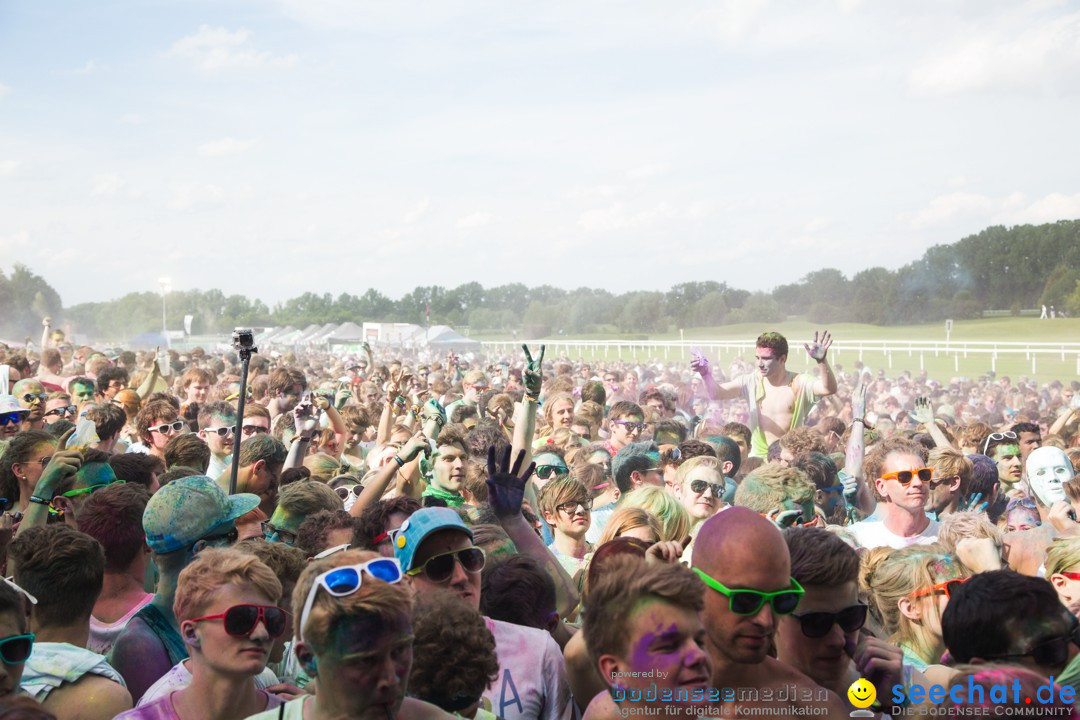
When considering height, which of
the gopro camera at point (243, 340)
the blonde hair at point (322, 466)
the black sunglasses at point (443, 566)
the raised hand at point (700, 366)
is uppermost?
the gopro camera at point (243, 340)

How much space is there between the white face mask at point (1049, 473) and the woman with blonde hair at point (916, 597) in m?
3.15

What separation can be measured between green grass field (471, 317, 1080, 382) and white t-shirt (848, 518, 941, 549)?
18.8 metres

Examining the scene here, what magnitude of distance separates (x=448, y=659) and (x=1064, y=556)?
257 centimetres

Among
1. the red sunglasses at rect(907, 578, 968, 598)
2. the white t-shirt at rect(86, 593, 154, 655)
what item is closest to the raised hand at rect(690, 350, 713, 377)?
the red sunglasses at rect(907, 578, 968, 598)

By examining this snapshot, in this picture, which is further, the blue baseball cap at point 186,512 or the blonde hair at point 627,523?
the blonde hair at point 627,523

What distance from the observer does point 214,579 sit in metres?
3.03

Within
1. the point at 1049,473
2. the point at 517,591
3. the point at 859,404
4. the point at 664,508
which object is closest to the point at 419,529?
the point at 517,591

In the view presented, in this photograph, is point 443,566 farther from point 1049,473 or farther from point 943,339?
point 943,339

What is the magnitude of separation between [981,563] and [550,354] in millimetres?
41308

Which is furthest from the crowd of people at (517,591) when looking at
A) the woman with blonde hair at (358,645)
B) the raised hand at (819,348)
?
the raised hand at (819,348)

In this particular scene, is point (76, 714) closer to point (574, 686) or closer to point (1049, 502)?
point (574, 686)

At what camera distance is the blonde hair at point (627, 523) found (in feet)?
14.6

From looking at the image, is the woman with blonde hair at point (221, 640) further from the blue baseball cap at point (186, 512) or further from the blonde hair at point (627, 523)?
the blonde hair at point (627, 523)

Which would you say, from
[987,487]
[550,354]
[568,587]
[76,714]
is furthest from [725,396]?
[550,354]
